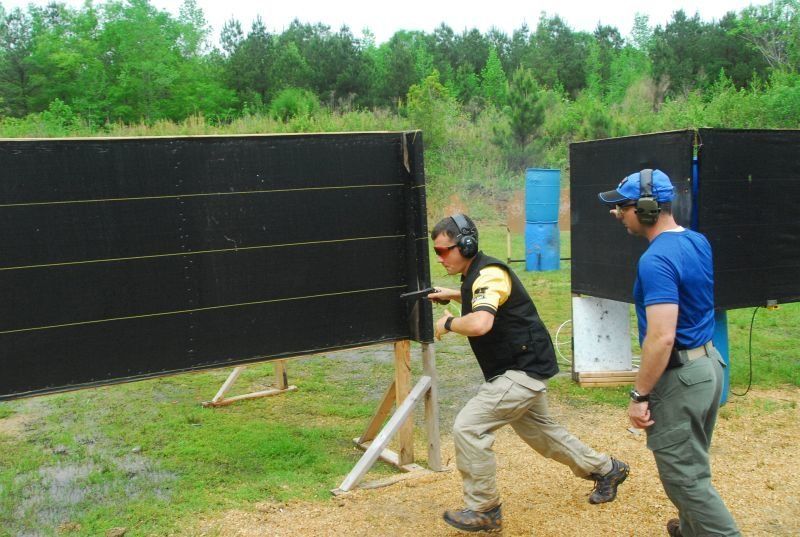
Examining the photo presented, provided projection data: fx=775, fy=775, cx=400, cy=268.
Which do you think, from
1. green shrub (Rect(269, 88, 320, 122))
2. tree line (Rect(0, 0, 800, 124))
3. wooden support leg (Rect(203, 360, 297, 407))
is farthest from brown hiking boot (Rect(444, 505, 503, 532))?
green shrub (Rect(269, 88, 320, 122))

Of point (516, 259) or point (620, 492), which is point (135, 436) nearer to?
point (620, 492)

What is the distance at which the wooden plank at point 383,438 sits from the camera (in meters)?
5.71

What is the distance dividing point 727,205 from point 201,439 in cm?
530

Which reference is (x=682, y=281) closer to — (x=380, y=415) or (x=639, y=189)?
(x=639, y=189)

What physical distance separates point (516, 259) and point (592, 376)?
399 inches

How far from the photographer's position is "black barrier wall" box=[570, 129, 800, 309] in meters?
7.06

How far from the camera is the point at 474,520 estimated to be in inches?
186

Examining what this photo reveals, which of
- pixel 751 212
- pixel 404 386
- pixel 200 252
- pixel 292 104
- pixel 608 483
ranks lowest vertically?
pixel 608 483

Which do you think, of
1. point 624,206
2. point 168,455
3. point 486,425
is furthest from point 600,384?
point 624,206

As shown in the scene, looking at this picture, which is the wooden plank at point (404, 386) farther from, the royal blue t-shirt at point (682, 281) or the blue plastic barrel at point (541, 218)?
the blue plastic barrel at point (541, 218)

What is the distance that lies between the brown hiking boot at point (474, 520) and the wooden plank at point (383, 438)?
44.0 inches

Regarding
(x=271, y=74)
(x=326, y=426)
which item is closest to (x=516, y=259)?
(x=326, y=426)

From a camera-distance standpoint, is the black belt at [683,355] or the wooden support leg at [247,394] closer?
the black belt at [683,355]

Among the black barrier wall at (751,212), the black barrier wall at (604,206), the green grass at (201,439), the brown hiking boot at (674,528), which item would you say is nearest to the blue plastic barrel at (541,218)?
the green grass at (201,439)
